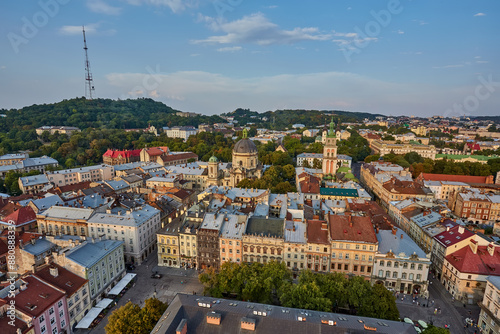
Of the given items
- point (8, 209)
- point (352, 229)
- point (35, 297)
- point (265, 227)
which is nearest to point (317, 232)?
point (352, 229)

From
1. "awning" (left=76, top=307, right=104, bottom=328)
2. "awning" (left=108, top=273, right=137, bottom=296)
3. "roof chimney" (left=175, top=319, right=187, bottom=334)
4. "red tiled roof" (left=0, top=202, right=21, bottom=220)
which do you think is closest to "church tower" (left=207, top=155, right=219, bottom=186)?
"red tiled roof" (left=0, top=202, right=21, bottom=220)

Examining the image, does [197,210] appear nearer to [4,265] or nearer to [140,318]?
[140,318]

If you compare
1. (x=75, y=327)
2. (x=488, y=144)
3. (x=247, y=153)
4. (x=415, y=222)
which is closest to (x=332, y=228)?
(x=415, y=222)

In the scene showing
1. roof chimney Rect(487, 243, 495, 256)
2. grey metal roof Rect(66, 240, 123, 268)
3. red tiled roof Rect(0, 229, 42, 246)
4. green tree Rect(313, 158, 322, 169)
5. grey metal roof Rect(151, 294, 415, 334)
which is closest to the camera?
grey metal roof Rect(151, 294, 415, 334)

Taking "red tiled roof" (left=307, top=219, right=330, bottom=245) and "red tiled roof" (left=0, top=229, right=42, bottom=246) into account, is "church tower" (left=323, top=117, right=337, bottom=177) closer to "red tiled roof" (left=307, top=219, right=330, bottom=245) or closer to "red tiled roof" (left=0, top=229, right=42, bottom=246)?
"red tiled roof" (left=307, top=219, right=330, bottom=245)

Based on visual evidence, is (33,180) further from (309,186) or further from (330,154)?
(330,154)
